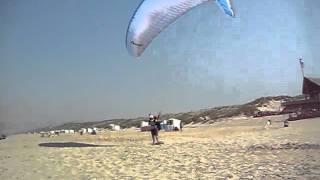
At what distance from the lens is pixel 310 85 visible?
2.85m

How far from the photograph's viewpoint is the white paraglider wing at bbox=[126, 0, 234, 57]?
2842 mm

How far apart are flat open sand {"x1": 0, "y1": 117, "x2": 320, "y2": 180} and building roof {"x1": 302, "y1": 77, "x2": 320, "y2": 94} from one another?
0.22m

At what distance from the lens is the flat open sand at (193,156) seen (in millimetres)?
2777

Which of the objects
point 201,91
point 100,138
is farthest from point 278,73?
point 100,138

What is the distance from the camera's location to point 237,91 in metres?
2.91

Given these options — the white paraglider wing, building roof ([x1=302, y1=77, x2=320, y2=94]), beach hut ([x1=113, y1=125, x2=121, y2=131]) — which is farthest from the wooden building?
beach hut ([x1=113, y1=125, x2=121, y2=131])

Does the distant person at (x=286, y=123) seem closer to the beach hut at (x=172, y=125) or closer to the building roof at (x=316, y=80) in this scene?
the building roof at (x=316, y=80)

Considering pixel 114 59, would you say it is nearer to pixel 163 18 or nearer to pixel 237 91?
pixel 163 18

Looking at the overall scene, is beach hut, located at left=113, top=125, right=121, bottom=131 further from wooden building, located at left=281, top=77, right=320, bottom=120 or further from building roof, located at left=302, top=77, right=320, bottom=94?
building roof, located at left=302, top=77, right=320, bottom=94

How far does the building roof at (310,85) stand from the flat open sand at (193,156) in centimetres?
22

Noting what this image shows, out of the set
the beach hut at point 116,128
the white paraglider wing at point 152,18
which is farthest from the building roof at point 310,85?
the beach hut at point 116,128

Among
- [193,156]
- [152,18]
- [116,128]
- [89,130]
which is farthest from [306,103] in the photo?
[89,130]

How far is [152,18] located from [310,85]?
101cm

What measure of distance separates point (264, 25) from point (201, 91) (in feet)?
1.80
